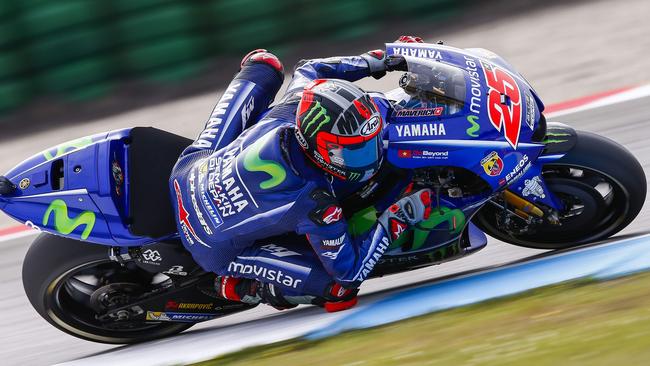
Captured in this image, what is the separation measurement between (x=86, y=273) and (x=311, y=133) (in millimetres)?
1815

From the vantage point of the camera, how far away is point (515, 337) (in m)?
4.17

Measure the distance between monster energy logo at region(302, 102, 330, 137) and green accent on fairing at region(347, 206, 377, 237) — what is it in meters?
0.67

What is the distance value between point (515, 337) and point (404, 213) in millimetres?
842

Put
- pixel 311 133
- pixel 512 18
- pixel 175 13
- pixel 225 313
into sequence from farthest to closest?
pixel 512 18, pixel 175 13, pixel 225 313, pixel 311 133

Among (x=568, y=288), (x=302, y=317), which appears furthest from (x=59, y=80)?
(x=568, y=288)

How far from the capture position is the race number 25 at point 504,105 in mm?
4547

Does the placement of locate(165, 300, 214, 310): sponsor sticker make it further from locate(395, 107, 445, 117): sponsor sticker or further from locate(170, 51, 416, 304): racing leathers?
locate(395, 107, 445, 117): sponsor sticker

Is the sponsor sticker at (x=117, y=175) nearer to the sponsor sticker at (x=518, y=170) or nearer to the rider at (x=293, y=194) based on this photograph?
the rider at (x=293, y=194)

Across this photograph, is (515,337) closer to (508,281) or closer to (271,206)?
(508,281)

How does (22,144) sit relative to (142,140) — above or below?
below

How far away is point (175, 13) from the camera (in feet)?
29.1

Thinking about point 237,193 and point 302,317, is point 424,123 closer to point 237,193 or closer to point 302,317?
point 237,193

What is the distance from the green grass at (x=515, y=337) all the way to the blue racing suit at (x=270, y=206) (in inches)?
14.9

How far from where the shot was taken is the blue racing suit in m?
4.59
